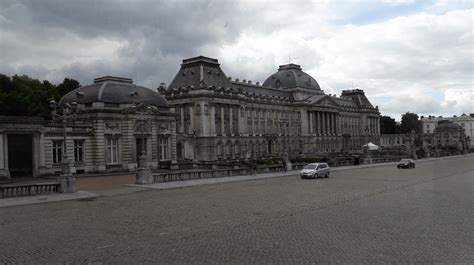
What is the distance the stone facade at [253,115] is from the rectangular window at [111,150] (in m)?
17.1

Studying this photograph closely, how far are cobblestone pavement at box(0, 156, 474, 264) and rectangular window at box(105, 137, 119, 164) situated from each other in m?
25.1

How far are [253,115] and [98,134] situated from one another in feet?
182

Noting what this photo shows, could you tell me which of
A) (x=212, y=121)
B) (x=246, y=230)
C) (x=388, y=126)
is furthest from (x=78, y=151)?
(x=388, y=126)

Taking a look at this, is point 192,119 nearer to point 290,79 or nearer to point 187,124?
point 187,124

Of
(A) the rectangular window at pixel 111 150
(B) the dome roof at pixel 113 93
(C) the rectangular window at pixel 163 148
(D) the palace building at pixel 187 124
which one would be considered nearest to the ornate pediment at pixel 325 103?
(D) the palace building at pixel 187 124

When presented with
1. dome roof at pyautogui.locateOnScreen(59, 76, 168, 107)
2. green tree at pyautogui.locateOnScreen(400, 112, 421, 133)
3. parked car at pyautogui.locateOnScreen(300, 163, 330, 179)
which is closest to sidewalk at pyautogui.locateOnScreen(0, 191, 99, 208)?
parked car at pyautogui.locateOnScreen(300, 163, 330, 179)

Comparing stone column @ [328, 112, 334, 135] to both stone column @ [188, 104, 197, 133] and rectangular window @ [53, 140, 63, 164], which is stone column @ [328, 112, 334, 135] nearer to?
stone column @ [188, 104, 197, 133]

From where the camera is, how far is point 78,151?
4653cm

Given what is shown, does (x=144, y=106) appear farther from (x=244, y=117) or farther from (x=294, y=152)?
(x=294, y=152)

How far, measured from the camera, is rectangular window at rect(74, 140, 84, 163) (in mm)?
46281

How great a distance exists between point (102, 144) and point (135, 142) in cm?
455

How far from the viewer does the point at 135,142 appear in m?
51.5

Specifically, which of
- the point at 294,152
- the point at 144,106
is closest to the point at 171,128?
the point at 144,106

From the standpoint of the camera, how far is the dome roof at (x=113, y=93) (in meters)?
50.9
